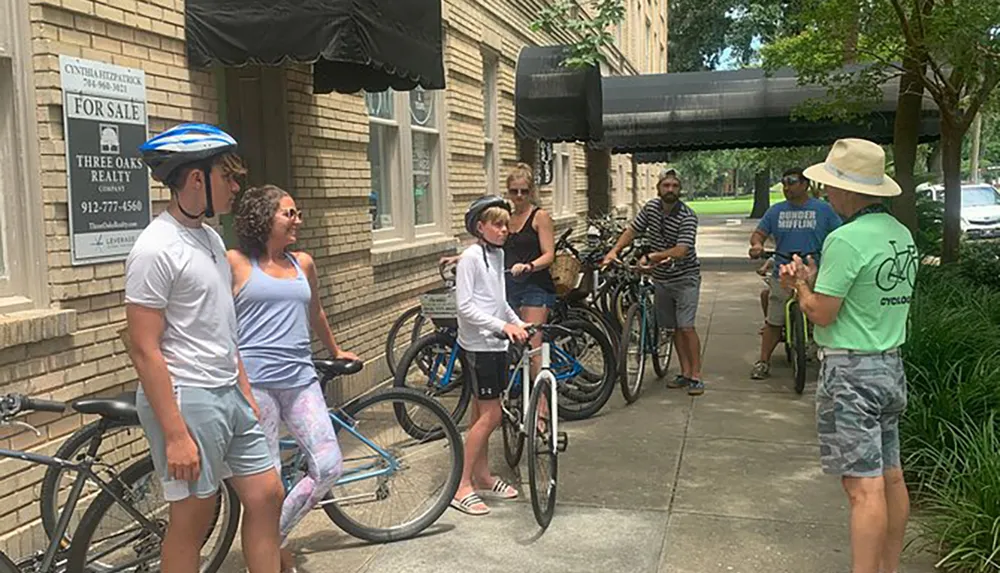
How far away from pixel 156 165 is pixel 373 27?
2766 mm

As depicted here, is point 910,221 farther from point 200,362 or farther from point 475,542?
point 200,362

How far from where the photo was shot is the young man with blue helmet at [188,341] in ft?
9.11

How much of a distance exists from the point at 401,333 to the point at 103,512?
15.7 ft

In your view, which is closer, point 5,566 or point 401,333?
point 5,566

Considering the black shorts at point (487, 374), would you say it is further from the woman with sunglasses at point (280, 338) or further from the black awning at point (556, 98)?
the black awning at point (556, 98)

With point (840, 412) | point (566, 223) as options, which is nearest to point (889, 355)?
point (840, 412)

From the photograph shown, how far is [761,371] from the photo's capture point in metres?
8.06

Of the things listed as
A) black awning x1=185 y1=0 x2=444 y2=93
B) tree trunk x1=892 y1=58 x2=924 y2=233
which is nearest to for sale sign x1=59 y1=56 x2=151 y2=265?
black awning x1=185 y1=0 x2=444 y2=93

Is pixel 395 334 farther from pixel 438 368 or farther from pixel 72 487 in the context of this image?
pixel 72 487

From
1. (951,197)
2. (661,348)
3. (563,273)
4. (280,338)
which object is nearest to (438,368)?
(563,273)

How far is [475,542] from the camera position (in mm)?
4469

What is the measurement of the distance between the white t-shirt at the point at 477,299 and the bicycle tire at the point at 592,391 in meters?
1.81

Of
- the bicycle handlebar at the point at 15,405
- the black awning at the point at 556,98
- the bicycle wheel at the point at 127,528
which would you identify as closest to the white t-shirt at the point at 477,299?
the bicycle wheel at the point at 127,528

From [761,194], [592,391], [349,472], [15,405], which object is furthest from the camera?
[761,194]
